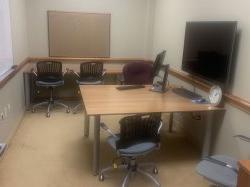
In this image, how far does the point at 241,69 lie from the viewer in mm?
2789

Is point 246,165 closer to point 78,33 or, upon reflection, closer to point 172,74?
point 172,74

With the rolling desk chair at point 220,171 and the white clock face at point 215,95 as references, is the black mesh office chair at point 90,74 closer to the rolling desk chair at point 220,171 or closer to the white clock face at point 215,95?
the white clock face at point 215,95

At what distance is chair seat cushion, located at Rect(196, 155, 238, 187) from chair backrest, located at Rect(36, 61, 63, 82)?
3425mm

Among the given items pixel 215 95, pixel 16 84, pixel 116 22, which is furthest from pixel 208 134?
pixel 116 22

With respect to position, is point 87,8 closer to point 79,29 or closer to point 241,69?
point 79,29

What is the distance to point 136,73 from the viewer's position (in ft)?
14.9

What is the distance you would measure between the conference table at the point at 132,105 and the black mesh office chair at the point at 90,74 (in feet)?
4.68

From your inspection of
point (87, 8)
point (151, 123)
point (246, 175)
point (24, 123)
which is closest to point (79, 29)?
point (87, 8)

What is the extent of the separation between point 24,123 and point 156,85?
2180 mm

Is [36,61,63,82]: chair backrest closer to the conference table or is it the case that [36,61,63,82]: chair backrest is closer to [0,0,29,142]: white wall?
[0,0,29,142]: white wall

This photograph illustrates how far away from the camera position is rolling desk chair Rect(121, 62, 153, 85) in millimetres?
4496

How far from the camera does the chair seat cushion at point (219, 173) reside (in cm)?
209

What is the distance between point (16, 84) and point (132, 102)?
213 cm

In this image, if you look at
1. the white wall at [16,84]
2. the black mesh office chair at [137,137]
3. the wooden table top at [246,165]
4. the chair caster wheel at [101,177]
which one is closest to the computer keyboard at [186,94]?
the black mesh office chair at [137,137]
